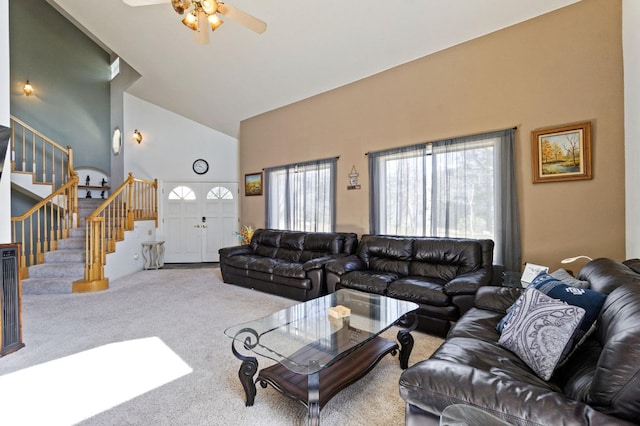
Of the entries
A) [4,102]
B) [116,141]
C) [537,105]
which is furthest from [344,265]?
[116,141]

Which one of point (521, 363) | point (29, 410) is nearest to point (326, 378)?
point (521, 363)

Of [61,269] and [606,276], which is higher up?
[606,276]

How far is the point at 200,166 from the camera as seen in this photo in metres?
7.45

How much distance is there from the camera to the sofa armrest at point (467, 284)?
8.95 ft

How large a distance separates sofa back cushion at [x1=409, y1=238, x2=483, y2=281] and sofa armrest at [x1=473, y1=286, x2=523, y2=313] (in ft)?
2.89

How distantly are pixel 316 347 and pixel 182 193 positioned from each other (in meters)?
6.57

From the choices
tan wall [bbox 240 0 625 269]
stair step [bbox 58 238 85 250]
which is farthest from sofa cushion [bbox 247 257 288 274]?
stair step [bbox 58 238 85 250]

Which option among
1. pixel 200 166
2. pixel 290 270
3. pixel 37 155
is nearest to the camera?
pixel 290 270

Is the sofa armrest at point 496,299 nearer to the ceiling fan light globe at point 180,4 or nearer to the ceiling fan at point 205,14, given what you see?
the ceiling fan at point 205,14

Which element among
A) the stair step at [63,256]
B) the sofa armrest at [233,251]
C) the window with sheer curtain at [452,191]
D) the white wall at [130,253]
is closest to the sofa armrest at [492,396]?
the window with sheer curtain at [452,191]

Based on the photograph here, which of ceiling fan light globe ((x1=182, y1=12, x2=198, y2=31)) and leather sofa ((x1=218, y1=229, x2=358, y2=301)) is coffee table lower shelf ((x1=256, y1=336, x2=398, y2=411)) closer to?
leather sofa ((x1=218, y1=229, x2=358, y2=301))

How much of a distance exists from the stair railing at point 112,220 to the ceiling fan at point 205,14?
358cm

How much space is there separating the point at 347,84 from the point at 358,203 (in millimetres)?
1955

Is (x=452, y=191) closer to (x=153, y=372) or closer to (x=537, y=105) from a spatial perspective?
(x=537, y=105)
